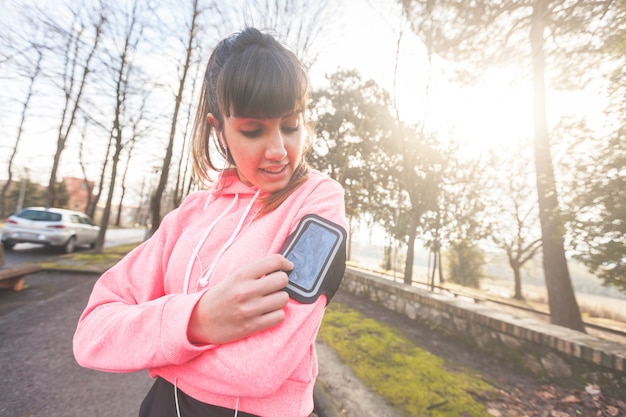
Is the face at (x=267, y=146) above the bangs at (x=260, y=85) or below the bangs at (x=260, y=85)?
below

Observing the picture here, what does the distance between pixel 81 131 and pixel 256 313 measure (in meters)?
20.9

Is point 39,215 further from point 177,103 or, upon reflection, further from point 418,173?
point 418,173

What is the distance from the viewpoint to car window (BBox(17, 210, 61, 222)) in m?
11.4

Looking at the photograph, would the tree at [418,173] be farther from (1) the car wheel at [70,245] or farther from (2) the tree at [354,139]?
(1) the car wheel at [70,245]

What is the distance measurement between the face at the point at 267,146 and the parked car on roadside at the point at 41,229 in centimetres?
1445

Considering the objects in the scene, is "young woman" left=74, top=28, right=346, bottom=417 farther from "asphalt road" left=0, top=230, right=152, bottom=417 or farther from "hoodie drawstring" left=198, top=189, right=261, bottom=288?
"asphalt road" left=0, top=230, right=152, bottom=417

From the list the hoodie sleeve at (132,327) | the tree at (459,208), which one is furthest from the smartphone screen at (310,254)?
the tree at (459,208)

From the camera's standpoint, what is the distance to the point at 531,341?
12.5 feet

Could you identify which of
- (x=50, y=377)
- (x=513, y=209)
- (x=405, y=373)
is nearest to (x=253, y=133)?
(x=405, y=373)

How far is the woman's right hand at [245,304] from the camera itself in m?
0.62

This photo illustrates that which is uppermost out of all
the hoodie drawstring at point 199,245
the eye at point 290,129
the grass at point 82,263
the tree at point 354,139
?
the tree at point 354,139

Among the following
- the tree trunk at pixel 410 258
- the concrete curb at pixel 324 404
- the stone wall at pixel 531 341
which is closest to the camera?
the concrete curb at pixel 324 404

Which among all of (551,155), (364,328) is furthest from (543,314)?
(364,328)

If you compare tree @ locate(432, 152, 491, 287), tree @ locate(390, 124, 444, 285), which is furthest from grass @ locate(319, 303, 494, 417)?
tree @ locate(432, 152, 491, 287)
